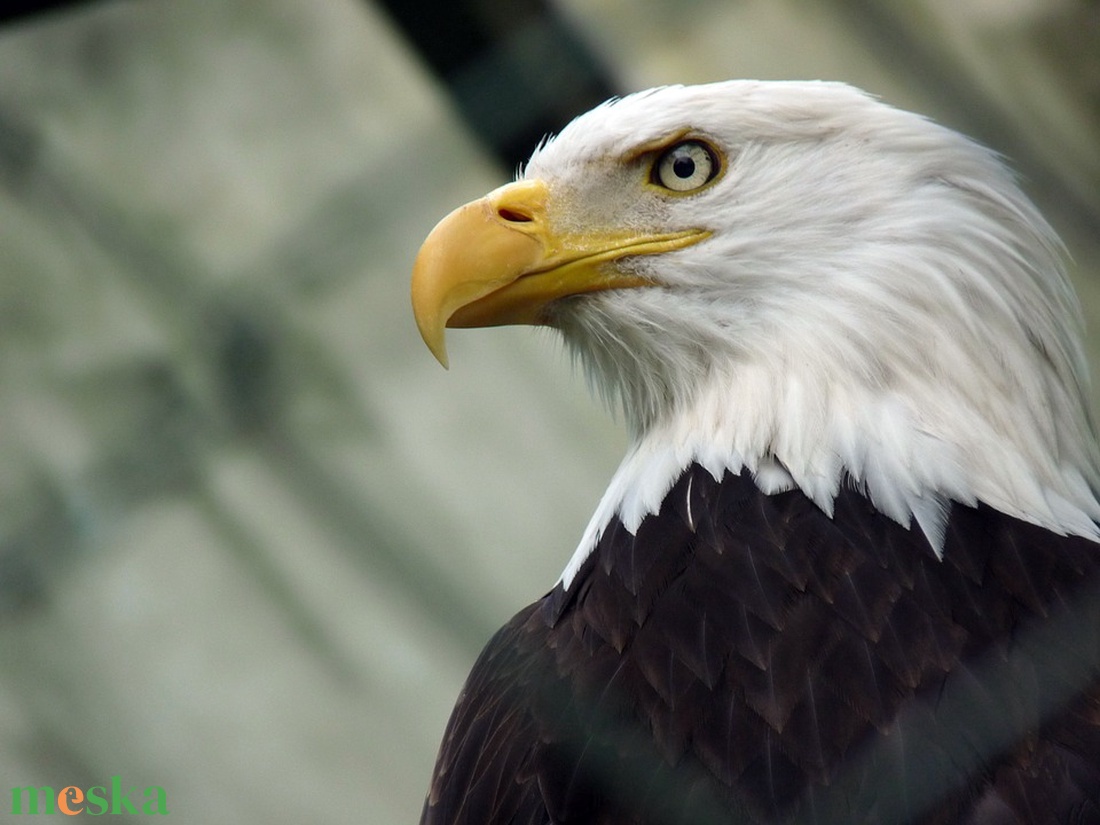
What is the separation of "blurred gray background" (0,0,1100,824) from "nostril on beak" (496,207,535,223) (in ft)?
0.25

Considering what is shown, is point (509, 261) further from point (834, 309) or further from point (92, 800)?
point (92, 800)

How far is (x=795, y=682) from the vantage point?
4.44 feet

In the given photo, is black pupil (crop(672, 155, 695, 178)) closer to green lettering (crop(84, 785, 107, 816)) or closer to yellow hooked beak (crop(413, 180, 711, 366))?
yellow hooked beak (crop(413, 180, 711, 366))

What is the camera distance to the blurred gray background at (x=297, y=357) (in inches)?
37.9

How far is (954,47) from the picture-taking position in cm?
270

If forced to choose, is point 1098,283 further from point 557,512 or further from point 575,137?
point 575,137

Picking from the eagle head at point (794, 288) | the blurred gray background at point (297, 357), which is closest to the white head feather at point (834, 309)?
the eagle head at point (794, 288)

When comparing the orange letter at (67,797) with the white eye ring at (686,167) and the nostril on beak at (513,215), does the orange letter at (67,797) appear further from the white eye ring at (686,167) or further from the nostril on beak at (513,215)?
the white eye ring at (686,167)

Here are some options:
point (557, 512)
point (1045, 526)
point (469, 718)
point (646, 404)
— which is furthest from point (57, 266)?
point (557, 512)

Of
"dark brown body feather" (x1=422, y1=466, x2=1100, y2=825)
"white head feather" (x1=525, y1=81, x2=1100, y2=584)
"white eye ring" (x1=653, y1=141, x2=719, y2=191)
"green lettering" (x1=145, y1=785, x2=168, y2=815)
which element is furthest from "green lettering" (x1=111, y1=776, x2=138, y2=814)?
"white eye ring" (x1=653, y1=141, x2=719, y2=191)

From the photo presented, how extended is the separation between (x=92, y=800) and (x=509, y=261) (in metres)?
0.78

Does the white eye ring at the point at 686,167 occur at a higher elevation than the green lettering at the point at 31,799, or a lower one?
higher

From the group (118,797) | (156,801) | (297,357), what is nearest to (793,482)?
(297,357)

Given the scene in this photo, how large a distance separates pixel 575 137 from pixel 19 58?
0.70m
